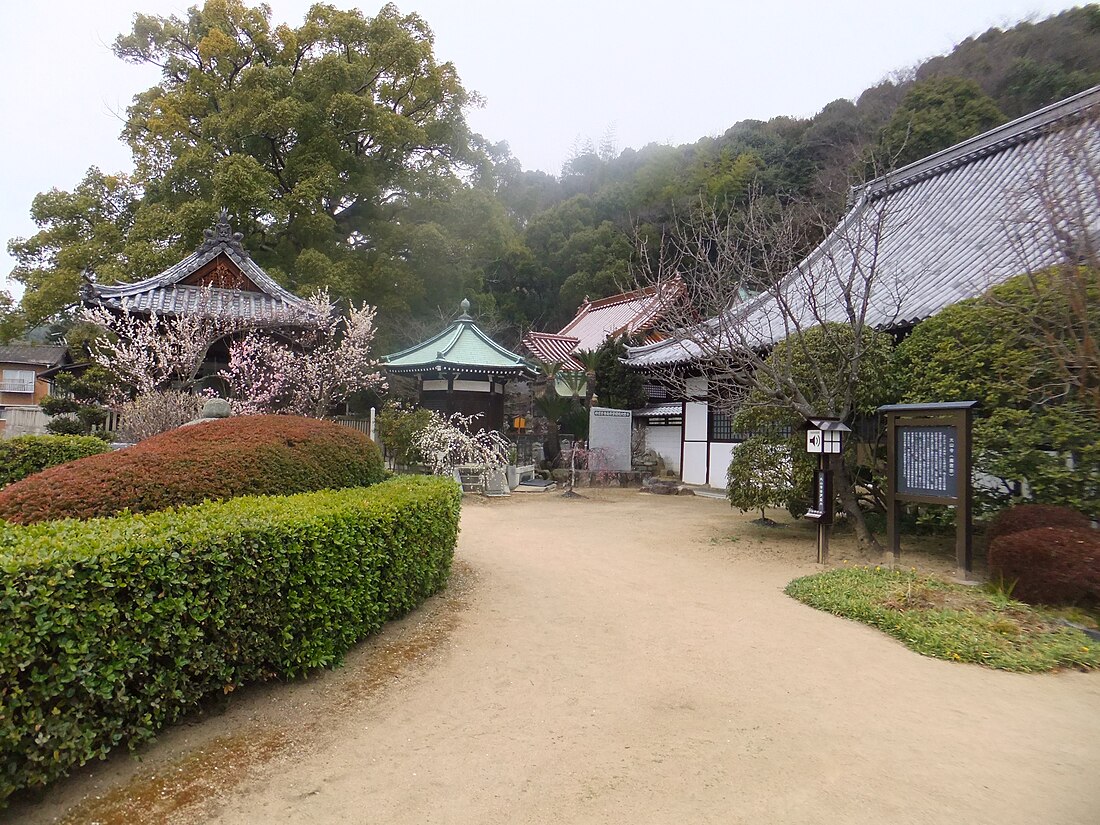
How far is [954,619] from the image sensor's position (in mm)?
5148

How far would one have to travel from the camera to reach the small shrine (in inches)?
634

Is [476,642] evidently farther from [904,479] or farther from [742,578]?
[904,479]

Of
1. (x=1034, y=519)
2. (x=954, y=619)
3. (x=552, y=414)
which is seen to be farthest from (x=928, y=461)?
(x=552, y=414)

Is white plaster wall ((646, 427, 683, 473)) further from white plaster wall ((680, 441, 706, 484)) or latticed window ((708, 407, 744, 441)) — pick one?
latticed window ((708, 407, 744, 441))

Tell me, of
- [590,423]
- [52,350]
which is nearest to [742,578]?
[590,423]

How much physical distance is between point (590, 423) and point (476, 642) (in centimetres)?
1221

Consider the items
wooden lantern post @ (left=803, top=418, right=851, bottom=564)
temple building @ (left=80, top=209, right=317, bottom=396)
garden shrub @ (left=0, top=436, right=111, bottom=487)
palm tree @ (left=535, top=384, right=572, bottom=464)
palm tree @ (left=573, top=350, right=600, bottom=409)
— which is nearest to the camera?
wooden lantern post @ (left=803, top=418, right=851, bottom=564)

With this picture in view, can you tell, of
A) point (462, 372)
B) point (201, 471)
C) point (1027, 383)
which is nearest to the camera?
point (201, 471)

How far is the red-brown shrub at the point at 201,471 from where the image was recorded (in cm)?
412

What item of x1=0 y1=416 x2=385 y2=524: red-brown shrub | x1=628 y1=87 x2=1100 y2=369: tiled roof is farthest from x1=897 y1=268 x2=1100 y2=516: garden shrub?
x1=0 y1=416 x2=385 y2=524: red-brown shrub

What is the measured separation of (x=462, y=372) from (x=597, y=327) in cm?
1092

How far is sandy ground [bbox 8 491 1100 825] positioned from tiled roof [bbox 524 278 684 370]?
1442cm

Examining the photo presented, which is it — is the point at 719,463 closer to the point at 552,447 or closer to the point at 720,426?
the point at 720,426

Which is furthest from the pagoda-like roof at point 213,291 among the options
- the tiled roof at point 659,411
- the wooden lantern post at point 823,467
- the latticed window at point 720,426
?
the wooden lantern post at point 823,467
